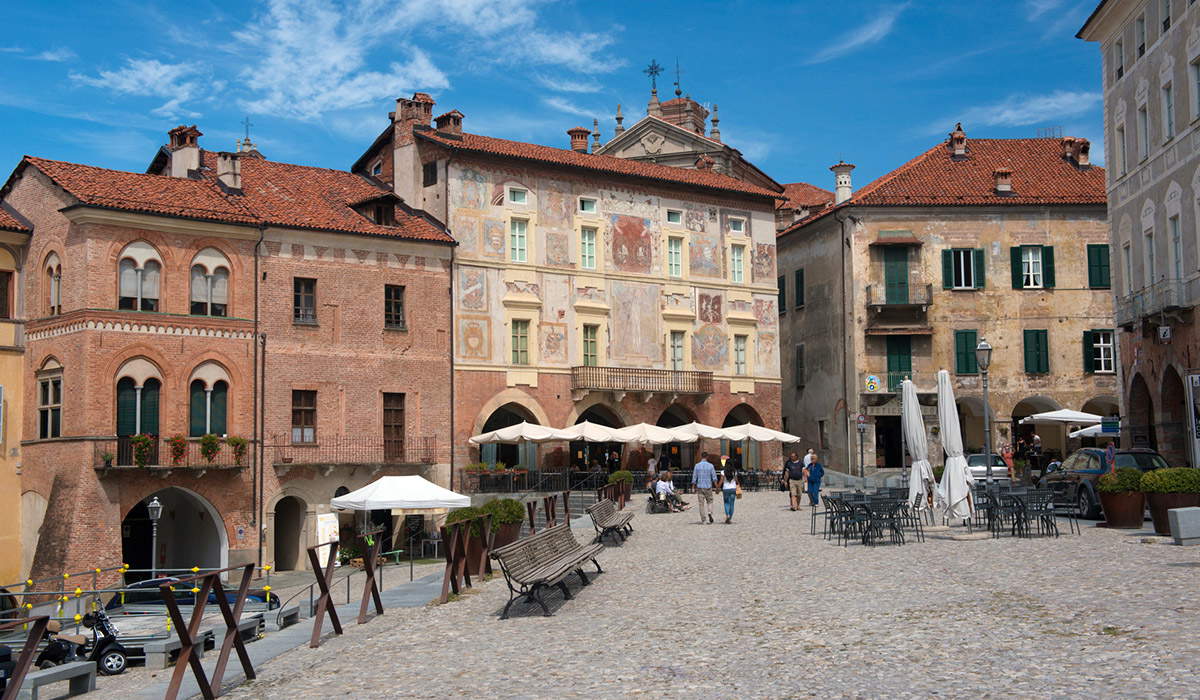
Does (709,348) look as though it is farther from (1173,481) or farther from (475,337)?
(1173,481)

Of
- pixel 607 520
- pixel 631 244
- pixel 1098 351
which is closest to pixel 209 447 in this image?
pixel 607 520

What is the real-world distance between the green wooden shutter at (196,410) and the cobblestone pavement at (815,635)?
64.6 ft

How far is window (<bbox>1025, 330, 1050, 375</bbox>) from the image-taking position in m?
47.5

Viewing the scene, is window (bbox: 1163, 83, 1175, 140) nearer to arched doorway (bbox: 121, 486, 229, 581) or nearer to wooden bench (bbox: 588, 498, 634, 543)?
wooden bench (bbox: 588, 498, 634, 543)

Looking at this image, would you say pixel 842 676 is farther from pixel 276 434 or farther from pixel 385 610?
pixel 276 434

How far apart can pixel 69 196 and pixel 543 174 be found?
51.5 feet

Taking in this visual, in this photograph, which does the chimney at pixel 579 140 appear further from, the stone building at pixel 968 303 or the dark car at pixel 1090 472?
the dark car at pixel 1090 472

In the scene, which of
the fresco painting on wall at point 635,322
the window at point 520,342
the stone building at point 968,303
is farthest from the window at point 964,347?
the window at point 520,342

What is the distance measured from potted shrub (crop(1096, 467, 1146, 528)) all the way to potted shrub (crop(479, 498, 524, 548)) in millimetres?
11127

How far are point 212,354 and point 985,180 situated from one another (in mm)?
30053

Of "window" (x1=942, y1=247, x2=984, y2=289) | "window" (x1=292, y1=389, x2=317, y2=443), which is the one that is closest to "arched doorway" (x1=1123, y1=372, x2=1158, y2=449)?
"window" (x1=942, y1=247, x2=984, y2=289)

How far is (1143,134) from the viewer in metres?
32.8

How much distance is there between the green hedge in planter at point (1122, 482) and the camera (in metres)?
23.2

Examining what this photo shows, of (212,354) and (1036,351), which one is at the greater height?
(1036,351)
